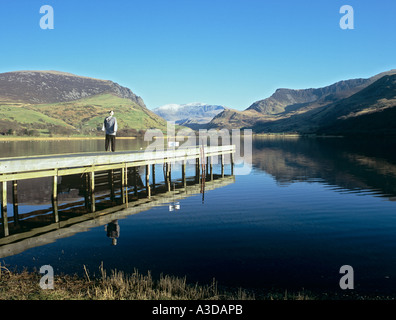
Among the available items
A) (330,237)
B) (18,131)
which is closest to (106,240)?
(330,237)

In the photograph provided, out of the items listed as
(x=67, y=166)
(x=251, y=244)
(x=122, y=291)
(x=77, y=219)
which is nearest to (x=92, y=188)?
(x=67, y=166)

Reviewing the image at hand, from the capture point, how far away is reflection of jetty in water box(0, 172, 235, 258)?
1560 cm

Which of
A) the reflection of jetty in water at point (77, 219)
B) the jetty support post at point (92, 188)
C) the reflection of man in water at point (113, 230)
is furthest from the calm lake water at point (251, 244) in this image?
the jetty support post at point (92, 188)

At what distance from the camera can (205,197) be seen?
27.9m

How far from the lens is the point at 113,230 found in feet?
58.3

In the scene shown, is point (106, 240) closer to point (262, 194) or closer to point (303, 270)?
point (303, 270)

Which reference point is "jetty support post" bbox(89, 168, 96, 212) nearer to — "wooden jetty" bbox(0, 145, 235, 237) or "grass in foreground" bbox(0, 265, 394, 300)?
"wooden jetty" bbox(0, 145, 235, 237)

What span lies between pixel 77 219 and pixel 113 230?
349 centimetres

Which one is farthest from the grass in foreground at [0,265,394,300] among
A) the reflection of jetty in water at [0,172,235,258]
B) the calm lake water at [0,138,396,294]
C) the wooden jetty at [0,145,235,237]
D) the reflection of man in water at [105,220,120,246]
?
the wooden jetty at [0,145,235,237]

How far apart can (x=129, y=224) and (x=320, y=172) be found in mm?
33097

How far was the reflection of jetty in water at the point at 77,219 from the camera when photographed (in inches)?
614

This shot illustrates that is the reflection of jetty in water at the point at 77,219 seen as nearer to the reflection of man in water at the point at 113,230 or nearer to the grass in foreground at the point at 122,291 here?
the reflection of man in water at the point at 113,230
